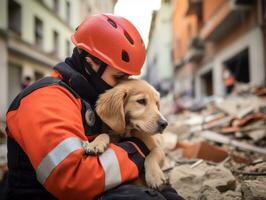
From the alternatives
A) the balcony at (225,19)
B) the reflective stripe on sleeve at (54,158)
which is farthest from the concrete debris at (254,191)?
the balcony at (225,19)

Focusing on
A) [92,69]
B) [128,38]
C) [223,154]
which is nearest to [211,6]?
[223,154]

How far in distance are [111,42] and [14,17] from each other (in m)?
19.3

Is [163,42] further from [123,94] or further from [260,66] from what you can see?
[123,94]

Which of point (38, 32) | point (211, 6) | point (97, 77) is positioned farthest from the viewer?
point (38, 32)

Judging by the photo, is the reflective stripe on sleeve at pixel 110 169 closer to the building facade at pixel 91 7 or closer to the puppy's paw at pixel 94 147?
the puppy's paw at pixel 94 147

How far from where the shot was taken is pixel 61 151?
2141mm

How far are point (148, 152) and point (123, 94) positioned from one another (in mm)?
455

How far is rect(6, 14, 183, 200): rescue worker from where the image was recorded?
2.15 metres

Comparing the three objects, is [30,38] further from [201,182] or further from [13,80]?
[201,182]

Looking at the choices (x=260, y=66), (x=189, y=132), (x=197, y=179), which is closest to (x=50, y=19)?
(x=260, y=66)

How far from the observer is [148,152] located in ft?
9.00

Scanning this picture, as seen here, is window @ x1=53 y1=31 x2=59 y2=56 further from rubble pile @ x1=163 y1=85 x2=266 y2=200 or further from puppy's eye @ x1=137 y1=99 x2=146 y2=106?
puppy's eye @ x1=137 y1=99 x2=146 y2=106

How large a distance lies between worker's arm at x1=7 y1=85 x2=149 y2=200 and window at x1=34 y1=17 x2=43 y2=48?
22642 millimetres

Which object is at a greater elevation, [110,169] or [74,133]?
[74,133]
